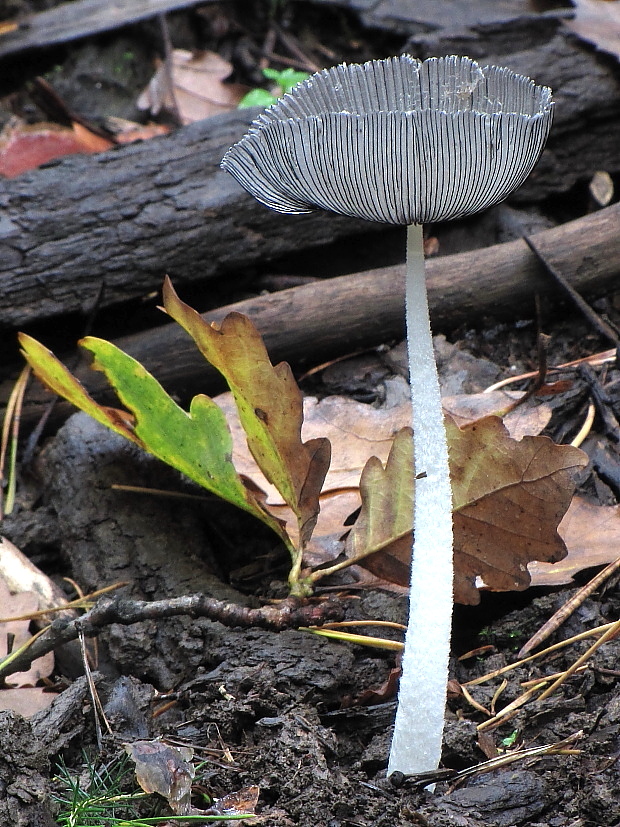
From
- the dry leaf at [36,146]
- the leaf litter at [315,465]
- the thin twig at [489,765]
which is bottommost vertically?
the thin twig at [489,765]

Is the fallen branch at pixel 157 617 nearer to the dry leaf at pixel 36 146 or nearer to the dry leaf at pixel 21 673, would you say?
the dry leaf at pixel 21 673

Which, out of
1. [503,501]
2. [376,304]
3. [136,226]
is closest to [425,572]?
[503,501]

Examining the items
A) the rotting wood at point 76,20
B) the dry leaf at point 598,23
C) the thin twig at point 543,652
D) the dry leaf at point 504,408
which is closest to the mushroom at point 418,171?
the thin twig at point 543,652

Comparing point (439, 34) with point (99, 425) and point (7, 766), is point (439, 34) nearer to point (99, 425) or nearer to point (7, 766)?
point (99, 425)

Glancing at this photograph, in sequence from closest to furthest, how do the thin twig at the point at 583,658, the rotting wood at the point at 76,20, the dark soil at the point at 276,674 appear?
the dark soil at the point at 276,674 → the thin twig at the point at 583,658 → the rotting wood at the point at 76,20

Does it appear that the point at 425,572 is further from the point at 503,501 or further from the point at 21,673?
the point at 21,673
